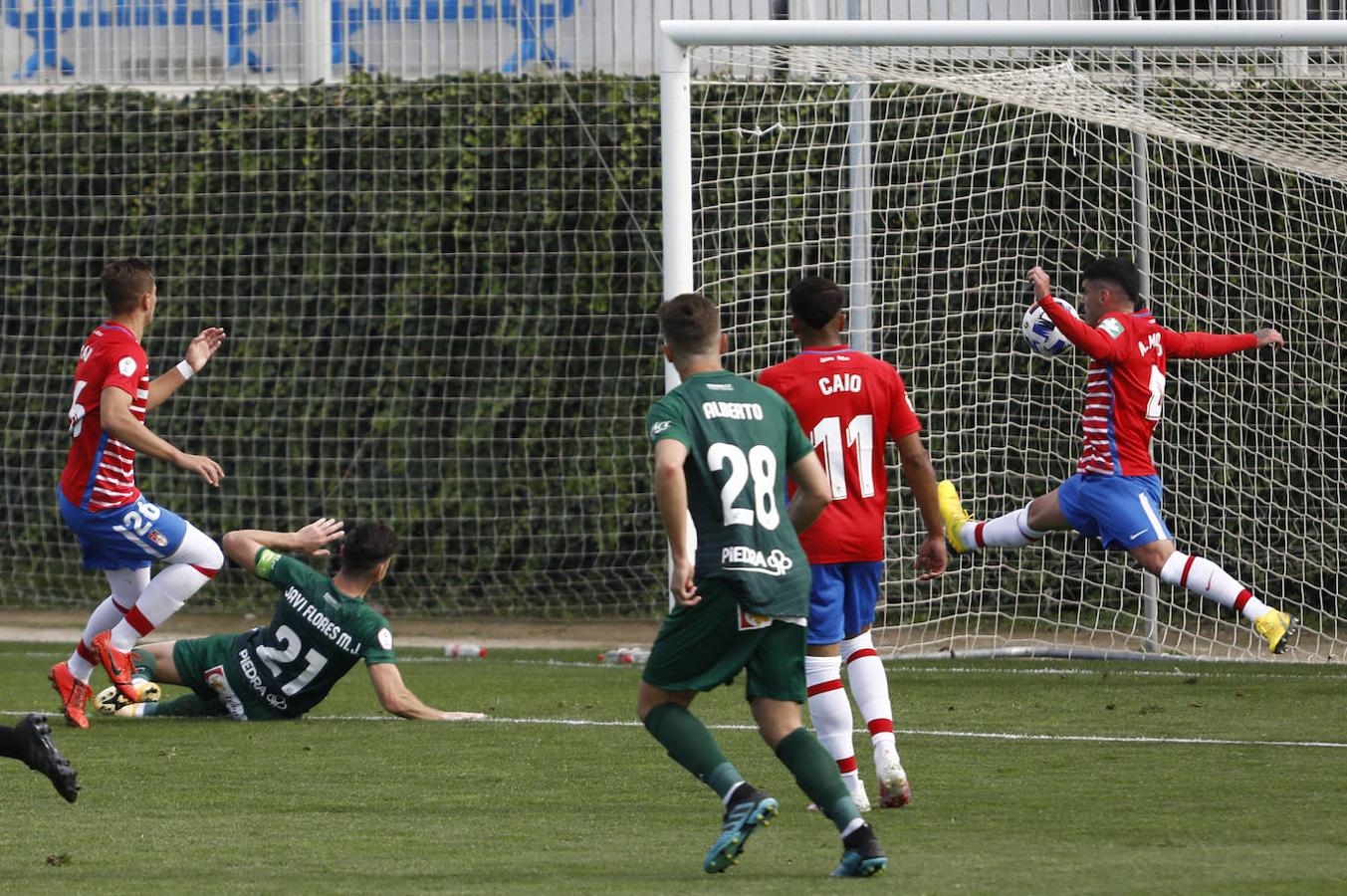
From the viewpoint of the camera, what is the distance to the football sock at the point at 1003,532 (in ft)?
30.8

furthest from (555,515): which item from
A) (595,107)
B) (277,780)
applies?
(277,780)

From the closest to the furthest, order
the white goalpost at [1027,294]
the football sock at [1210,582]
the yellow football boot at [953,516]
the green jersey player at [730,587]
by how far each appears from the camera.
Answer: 1. the green jersey player at [730,587]
2. the football sock at [1210,582]
3. the yellow football boot at [953,516]
4. the white goalpost at [1027,294]

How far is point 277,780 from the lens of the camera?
257 inches

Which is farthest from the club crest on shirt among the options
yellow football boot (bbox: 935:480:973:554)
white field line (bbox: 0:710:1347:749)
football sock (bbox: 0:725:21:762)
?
yellow football boot (bbox: 935:480:973:554)

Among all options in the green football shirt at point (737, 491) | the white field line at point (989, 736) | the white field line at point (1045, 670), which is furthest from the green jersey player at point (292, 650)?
the green football shirt at point (737, 491)

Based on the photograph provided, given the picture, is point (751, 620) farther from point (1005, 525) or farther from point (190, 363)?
point (1005, 525)

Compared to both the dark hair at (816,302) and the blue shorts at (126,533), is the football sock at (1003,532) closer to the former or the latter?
the dark hair at (816,302)

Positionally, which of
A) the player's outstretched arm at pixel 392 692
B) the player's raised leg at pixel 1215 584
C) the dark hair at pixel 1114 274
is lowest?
the player's outstretched arm at pixel 392 692

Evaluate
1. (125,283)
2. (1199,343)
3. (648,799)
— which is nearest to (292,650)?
(125,283)

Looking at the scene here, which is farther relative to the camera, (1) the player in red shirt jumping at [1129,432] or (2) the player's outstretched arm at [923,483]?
(1) the player in red shirt jumping at [1129,432]

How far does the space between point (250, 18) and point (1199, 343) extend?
728 cm

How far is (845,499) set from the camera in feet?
19.8

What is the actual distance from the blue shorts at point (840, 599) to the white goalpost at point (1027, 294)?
4228 millimetres

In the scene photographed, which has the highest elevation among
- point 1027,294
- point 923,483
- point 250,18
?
point 250,18
